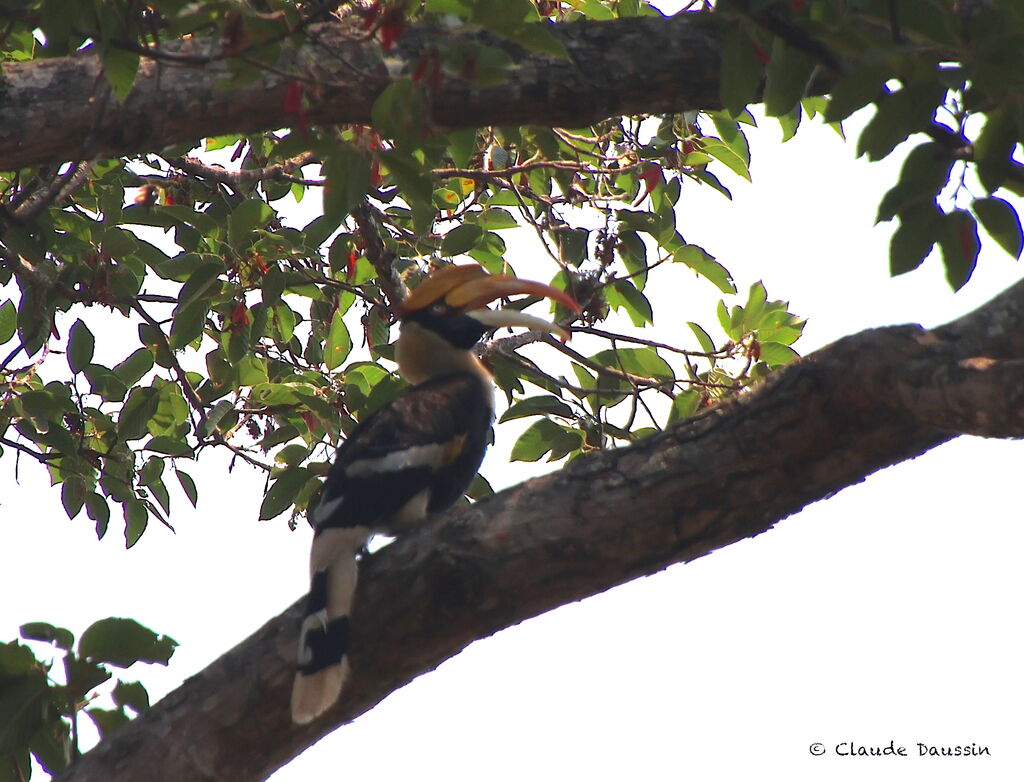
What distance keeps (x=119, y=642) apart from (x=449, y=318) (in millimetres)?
2607

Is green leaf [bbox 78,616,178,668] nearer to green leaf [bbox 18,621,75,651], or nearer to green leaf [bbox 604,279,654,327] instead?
green leaf [bbox 18,621,75,651]

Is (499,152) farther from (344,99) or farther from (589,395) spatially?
(344,99)

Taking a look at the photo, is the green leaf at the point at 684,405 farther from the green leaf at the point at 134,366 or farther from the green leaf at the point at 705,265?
the green leaf at the point at 134,366

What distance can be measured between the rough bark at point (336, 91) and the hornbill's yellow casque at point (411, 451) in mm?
1121

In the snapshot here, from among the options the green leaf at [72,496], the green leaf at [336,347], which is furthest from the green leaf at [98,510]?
the green leaf at [336,347]

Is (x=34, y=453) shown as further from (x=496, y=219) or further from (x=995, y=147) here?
(x=995, y=147)

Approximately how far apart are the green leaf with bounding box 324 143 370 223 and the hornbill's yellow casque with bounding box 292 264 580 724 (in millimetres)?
942

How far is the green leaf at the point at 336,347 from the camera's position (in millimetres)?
4391

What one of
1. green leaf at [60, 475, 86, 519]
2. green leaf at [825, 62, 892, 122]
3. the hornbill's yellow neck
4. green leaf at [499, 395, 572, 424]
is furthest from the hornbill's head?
green leaf at [825, 62, 892, 122]

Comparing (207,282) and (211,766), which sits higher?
(207,282)

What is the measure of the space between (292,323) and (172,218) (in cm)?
66

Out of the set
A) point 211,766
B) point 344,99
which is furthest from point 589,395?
point 211,766

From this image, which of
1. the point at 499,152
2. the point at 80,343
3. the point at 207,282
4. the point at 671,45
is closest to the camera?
the point at 671,45

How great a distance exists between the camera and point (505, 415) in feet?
13.5
